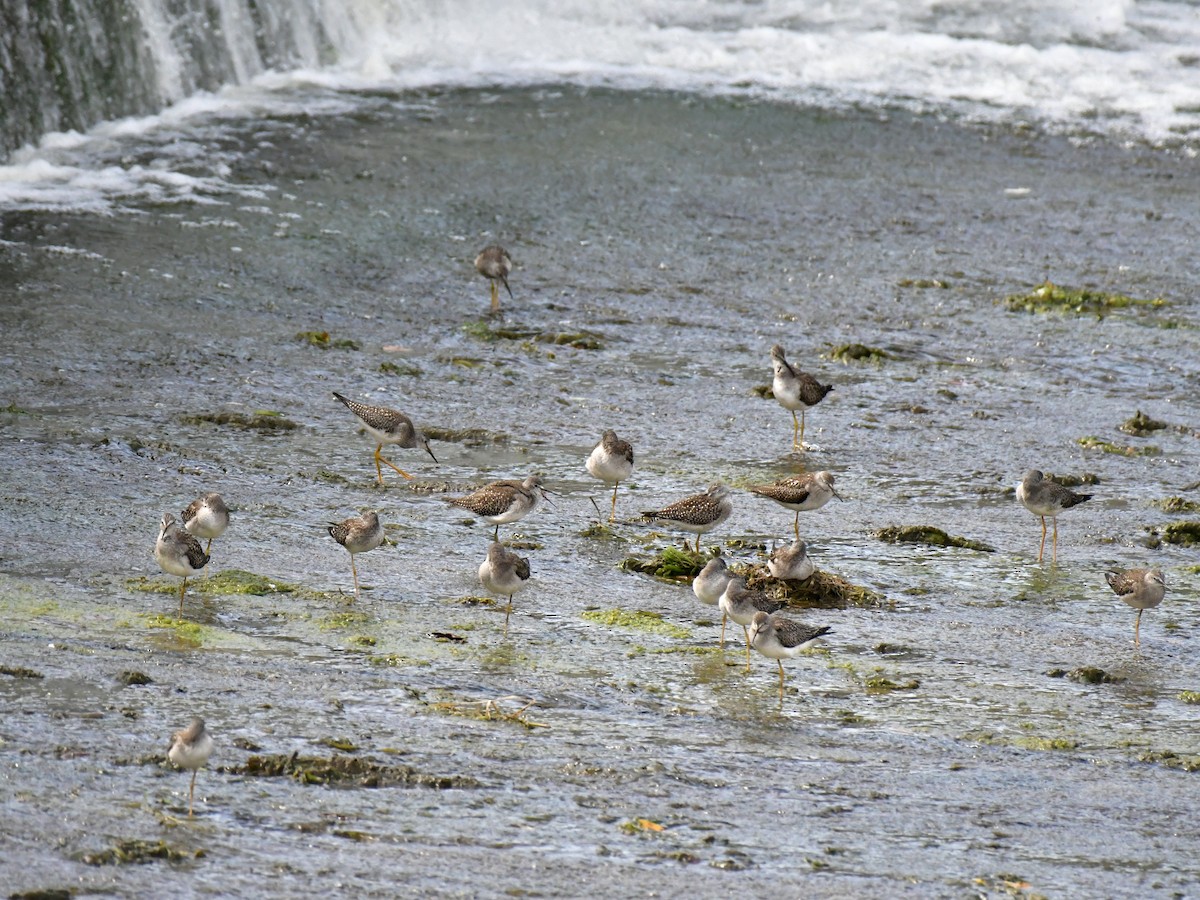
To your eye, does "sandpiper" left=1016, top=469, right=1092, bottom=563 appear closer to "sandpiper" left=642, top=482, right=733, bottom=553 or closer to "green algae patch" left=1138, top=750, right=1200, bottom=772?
"sandpiper" left=642, top=482, right=733, bottom=553

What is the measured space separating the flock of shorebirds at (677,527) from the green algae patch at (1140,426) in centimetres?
149

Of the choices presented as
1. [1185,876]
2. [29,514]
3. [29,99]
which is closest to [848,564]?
[1185,876]

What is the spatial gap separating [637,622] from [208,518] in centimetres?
203

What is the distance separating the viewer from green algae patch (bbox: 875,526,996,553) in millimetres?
8984

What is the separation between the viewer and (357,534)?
7.89m

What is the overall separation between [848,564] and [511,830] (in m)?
3.54

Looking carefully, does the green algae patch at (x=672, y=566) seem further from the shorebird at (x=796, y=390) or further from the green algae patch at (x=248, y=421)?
the green algae patch at (x=248, y=421)

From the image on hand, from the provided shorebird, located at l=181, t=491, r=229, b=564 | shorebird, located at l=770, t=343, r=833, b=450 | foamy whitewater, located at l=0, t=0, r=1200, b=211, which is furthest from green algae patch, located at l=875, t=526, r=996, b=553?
foamy whitewater, located at l=0, t=0, r=1200, b=211

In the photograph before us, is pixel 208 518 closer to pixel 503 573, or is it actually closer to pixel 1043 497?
pixel 503 573

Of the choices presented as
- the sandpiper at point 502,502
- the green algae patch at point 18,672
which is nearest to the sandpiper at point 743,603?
the sandpiper at point 502,502

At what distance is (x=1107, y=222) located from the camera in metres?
15.9

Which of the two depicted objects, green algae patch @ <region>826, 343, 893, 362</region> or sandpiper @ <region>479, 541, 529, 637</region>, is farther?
green algae patch @ <region>826, 343, 893, 362</region>

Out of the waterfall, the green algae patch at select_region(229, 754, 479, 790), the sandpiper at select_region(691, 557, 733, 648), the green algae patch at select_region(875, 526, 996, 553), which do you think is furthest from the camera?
the waterfall

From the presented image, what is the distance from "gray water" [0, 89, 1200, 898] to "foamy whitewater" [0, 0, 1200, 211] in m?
1.28
